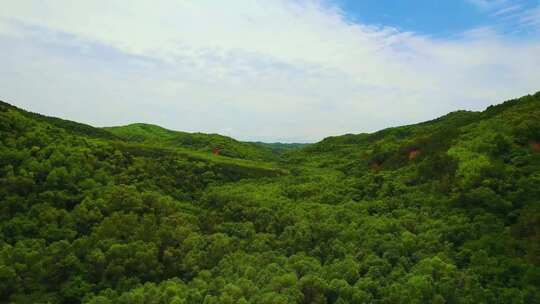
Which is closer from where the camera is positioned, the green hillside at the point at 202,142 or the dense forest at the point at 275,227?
the dense forest at the point at 275,227

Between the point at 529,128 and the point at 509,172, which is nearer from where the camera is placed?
the point at 509,172

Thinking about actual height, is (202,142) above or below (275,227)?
above

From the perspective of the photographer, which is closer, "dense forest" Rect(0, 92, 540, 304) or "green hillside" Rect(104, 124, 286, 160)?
"dense forest" Rect(0, 92, 540, 304)

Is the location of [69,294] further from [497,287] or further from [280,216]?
[497,287]

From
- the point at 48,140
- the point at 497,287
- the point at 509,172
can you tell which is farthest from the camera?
the point at 48,140

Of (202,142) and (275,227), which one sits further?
(202,142)

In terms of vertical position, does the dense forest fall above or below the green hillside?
below

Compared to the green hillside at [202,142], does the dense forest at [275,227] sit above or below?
below

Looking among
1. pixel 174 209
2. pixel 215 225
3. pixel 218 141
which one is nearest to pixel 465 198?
pixel 215 225
